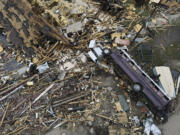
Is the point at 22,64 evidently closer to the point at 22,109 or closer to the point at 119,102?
the point at 22,109

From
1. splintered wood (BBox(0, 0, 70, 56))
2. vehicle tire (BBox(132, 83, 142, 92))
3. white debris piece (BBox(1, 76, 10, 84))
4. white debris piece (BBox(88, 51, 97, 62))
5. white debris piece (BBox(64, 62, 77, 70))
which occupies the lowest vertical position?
vehicle tire (BBox(132, 83, 142, 92))

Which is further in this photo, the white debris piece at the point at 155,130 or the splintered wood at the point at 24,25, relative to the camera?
the splintered wood at the point at 24,25

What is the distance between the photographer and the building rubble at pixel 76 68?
21.2 ft

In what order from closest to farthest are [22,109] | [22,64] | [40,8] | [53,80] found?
[22,109], [53,80], [22,64], [40,8]

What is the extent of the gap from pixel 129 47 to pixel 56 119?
5.46m

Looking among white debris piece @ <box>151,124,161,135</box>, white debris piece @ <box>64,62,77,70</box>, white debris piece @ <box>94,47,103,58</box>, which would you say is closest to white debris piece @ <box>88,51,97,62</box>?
white debris piece @ <box>94,47,103,58</box>

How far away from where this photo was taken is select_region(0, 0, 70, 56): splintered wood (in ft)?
25.0

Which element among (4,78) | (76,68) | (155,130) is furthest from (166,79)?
(4,78)

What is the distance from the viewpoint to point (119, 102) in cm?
670

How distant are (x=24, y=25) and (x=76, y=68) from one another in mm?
3751

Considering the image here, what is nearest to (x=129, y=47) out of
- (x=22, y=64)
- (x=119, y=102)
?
(x=119, y=102)

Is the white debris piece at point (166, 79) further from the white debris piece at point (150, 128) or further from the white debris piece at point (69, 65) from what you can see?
the white debris piece at point (69, 65)

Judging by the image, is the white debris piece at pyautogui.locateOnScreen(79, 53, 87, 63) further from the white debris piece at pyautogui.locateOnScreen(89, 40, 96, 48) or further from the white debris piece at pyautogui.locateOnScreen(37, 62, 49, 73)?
the white debris piece at pyautogui.locateOnScreen(37, 62, 49, 73)

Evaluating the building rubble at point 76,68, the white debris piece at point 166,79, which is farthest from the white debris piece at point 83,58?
the white debris piece at point 166,79
